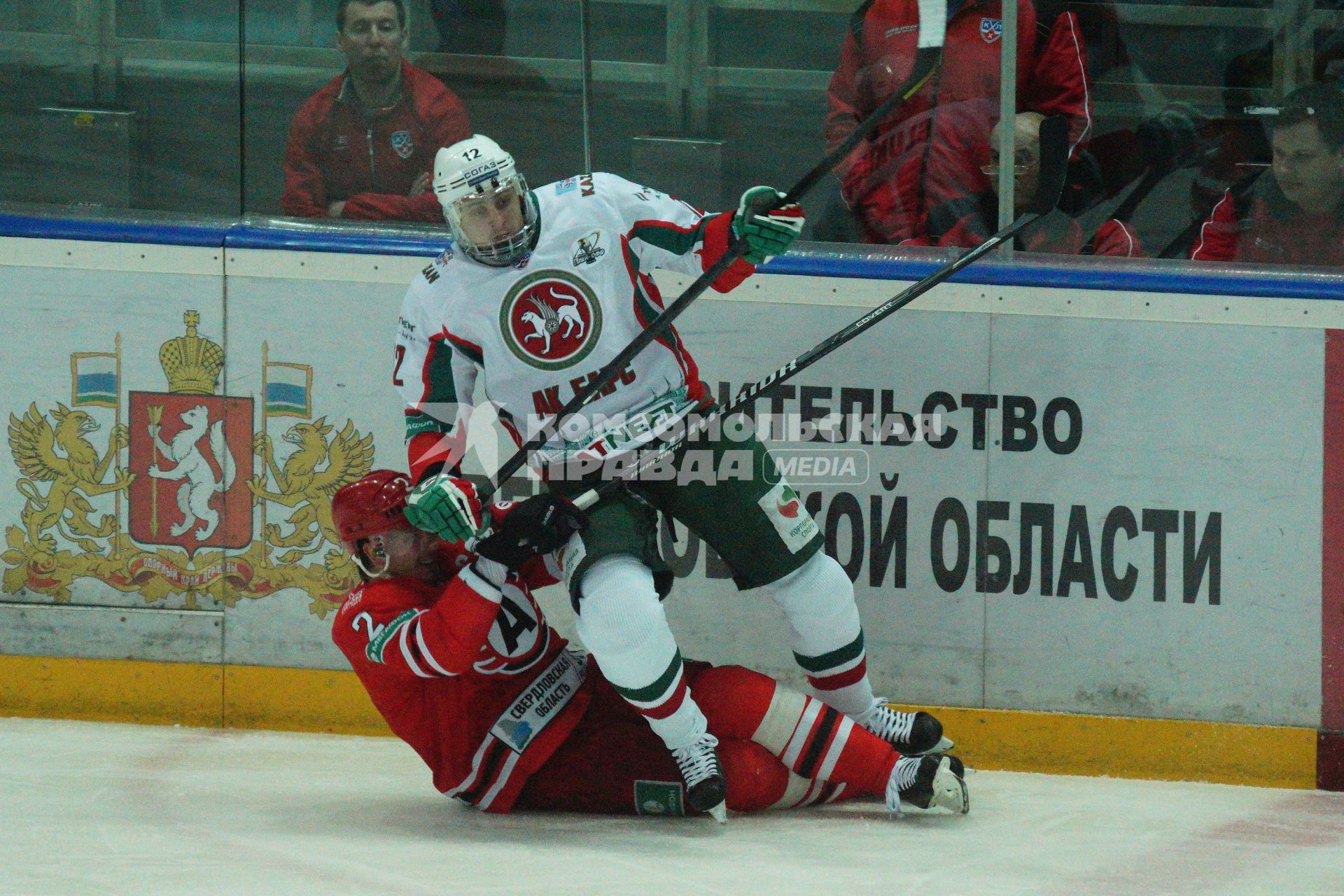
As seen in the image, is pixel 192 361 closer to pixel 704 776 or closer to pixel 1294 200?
pixel 704 776

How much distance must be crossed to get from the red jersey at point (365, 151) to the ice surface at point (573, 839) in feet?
3.86

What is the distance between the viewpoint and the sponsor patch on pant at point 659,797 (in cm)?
264

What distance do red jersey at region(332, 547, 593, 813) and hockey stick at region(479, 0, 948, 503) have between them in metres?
0.23

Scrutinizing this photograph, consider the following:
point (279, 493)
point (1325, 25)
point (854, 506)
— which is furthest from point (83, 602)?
point (1325, 25)

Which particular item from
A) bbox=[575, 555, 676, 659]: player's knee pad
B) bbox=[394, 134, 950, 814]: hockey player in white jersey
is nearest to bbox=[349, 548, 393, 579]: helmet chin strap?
bbox=[394, 134, 950, 814]: hockey player in white jersey

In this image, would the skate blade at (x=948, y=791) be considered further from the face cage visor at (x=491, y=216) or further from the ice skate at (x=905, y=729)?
the face cage visor at (x=491, y=216)

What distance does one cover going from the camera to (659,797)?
2.64m

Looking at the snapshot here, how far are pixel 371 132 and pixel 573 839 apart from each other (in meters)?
1.59

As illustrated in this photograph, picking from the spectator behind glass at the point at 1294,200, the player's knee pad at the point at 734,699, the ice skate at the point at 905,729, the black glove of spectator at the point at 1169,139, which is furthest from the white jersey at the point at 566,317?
the spectator behind glass at the point at 1294,200

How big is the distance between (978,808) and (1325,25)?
1.68 metres

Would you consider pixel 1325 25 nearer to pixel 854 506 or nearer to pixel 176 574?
pixel 854 506

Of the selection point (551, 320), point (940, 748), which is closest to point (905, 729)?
point (940, 748)

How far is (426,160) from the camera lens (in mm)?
3248

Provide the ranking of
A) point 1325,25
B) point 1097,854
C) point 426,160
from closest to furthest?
point 1097,854, point 1325,25, point 426,160
